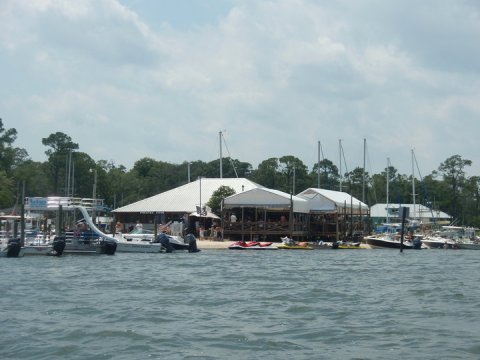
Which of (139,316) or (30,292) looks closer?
(139,316)

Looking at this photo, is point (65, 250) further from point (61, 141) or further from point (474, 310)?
point (61, 141)

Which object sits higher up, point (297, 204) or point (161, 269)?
point (297, 204)

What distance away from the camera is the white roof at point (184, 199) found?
8106 cm

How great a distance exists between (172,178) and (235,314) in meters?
114

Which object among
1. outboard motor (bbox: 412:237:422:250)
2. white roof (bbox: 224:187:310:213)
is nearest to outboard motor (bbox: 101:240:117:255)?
white roof (bbox: 224:187:310:213)

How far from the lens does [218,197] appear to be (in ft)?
270

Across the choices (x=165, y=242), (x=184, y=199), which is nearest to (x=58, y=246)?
(x=165, y=242)

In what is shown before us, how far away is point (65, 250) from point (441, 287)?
24355 millimetres

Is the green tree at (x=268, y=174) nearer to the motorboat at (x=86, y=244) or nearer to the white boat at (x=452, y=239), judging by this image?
the white boat at (x=452, y=239)

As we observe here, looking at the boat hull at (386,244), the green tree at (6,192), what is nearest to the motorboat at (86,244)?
the boat hull at (386,244)

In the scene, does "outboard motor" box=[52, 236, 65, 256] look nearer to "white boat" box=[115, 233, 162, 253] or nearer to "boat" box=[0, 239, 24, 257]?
"boat" box=[0, 239, 24, 257]

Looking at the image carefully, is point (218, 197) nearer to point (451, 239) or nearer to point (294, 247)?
point (294, 247)

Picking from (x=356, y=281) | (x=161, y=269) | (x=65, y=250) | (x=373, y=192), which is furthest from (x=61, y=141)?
(x=356, y=281)

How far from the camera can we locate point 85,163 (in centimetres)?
11200
